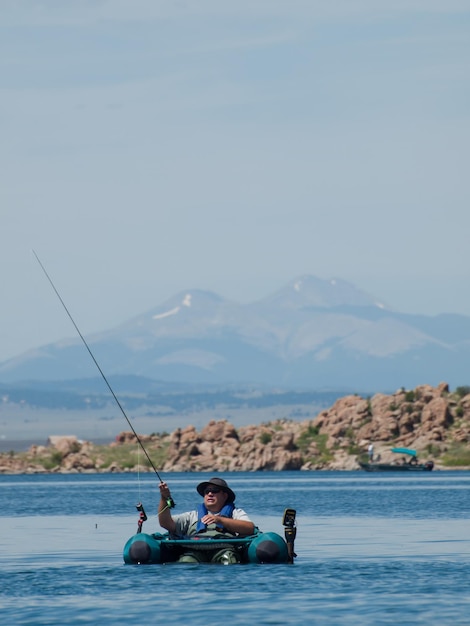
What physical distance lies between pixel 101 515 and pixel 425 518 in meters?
21.5

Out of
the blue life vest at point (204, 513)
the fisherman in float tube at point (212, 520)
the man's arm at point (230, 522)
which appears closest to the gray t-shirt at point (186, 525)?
the fisherman in float tube at point (212, 520)

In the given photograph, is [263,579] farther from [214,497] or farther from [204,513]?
[204,513]

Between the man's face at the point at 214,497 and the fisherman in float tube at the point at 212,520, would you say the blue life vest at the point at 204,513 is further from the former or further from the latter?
the man's face at the point at 214,497

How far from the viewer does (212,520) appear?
1849 inches

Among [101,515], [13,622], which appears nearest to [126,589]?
[13,622]

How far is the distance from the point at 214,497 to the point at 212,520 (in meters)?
0.68

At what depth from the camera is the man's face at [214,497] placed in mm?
46781

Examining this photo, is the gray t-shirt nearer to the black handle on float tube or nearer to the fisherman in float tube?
the fisherman in float tube

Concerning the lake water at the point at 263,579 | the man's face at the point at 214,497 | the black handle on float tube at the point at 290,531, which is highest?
the man's face at the point at 214,497

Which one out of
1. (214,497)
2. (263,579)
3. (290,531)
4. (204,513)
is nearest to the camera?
(263,579)

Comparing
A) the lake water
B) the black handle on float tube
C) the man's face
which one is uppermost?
the man's face

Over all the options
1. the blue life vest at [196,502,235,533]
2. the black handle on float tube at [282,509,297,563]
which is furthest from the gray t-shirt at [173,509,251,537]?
the black handle on float tube at [282,509,297,563]

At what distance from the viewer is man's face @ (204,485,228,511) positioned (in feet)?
153

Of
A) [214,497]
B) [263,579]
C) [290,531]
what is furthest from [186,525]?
[263,579]
